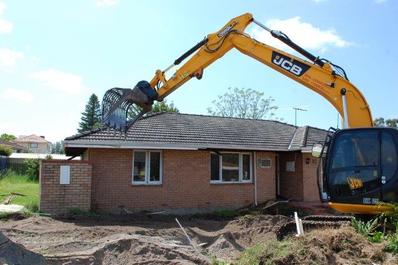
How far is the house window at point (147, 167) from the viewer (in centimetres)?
1780

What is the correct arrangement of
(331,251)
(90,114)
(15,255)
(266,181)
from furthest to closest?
(90,114) < (266,181) < (15,255) < (331,251)

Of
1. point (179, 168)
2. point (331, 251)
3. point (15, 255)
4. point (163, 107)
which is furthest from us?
point (163, 107)

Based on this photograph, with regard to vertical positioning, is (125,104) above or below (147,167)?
above

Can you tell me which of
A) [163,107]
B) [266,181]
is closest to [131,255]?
[266,181]

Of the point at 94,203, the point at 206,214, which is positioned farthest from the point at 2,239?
the point at 206,214

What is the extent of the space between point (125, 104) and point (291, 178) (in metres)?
12.8

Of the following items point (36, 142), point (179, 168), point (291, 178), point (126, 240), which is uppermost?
point (36, 142)

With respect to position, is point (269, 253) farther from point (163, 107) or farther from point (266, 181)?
point (163, 107)

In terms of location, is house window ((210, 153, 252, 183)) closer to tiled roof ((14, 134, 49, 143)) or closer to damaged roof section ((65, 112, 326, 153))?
damaged roof section ((65, 112, 326, 153))

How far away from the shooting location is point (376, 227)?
24.7 ft

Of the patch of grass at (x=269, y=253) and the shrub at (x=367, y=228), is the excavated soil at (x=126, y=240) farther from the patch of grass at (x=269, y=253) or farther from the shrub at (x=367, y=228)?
the shrub at (x=367, y=228)

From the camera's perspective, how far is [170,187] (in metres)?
18.1

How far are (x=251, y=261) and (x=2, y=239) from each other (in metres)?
4.23

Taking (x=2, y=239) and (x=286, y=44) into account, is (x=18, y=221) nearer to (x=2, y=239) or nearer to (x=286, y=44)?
(x=2, y=239)
